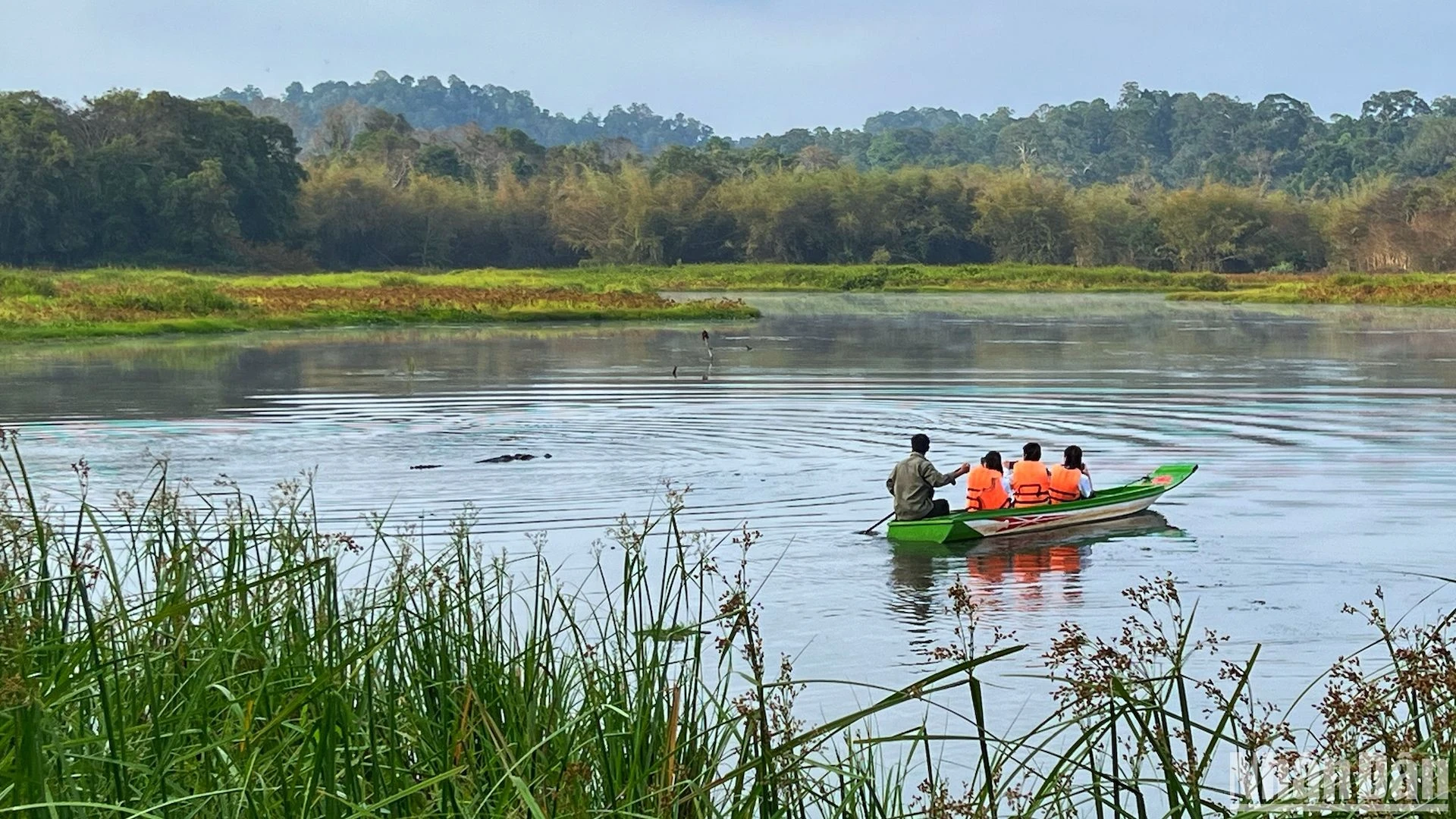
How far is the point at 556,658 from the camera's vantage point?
317 inches

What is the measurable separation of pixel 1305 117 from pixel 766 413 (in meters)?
166

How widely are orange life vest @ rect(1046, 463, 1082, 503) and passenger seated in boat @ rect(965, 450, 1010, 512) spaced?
444 millimetres

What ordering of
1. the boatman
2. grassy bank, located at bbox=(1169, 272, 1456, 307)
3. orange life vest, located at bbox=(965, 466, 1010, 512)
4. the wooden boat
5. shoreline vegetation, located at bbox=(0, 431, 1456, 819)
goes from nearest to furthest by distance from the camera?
1. shoreline vegetation, located at bbox=(0, 431, 1456, 819)
2. the wooden boat
3. the boatman
4. orange life vest, located at bbox=(965, 466, 1010, 512)
5. grassy bank, located at bbox=(1169, 272, 1456, 307)

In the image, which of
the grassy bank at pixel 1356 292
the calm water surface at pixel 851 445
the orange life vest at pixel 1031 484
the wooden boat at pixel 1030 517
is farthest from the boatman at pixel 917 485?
the grassy bank at pixel 1356 292

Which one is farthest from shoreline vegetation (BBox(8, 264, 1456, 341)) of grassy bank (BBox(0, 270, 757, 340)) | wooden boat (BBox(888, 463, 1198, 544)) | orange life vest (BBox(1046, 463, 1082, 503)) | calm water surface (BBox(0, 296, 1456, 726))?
orange life vest (BBox(1046, 463, 1082, 503))

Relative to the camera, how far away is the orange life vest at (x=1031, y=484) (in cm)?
1428

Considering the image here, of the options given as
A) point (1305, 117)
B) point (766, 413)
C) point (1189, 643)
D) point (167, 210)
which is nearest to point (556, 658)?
point (1189, 643)

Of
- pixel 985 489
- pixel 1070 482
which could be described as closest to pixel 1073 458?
pixel 1070 482

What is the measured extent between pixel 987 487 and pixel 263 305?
125 ft

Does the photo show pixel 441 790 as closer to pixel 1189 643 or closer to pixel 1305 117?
pixel 1189 643

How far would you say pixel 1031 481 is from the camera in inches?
563

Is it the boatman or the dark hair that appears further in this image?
the dark hair

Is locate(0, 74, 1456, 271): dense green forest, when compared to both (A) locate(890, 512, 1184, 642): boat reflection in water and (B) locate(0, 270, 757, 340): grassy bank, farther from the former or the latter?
(A) locate(890, 512, 1184, 642): boat reflection in water

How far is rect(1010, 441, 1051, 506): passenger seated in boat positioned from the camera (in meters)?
14.3
